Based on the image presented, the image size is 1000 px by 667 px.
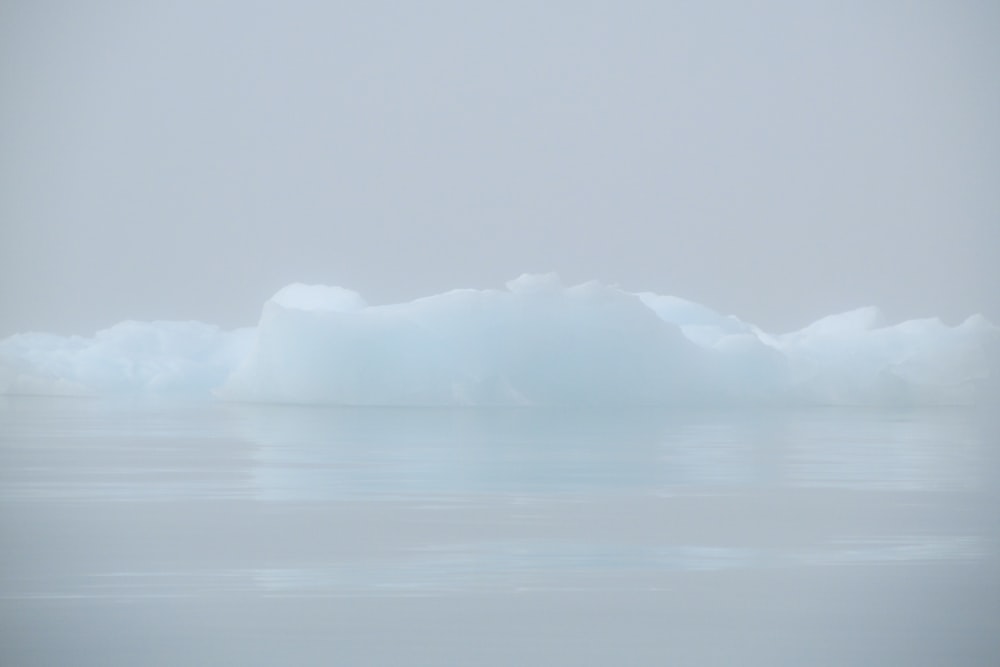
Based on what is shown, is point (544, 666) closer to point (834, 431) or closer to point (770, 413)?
point (834, 431)

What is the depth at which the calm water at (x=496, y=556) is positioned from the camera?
4.25m

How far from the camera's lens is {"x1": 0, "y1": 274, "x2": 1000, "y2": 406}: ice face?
2062cm

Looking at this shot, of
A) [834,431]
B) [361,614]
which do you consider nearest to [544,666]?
[361,614]

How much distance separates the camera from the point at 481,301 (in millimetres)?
20734

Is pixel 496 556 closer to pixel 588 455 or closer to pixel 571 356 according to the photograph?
pixel 588 455

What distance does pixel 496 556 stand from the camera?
582cm

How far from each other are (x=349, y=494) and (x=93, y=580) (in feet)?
9.55

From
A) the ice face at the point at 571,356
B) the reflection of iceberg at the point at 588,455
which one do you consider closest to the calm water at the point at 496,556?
the reflection of iceberg at the point at 588,455

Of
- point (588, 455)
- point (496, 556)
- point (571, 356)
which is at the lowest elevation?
point (496, 556)

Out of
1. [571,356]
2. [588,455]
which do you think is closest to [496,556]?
[588,455]

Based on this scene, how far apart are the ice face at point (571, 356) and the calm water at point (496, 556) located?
8927 mm

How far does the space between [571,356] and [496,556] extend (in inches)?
599

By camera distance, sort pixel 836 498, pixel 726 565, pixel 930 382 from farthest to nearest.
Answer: pixel 930 382, pixel 836 498, pixel 726 565

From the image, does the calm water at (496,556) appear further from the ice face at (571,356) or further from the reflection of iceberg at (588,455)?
the ice face at (571,356)
